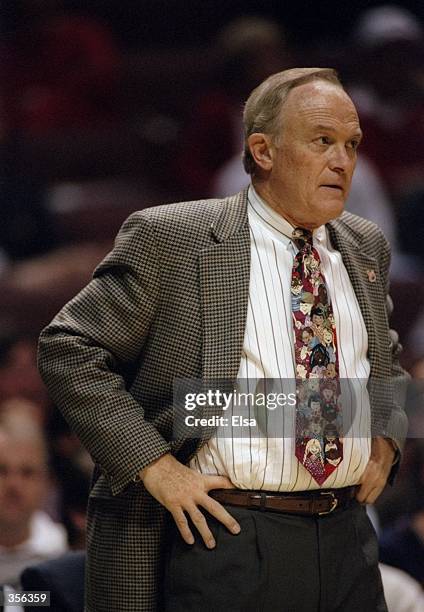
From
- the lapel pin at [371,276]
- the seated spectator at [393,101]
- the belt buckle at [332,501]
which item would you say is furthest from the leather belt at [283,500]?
the seated spectator at [393,101]

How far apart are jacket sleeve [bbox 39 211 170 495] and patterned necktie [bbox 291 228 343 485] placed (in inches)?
9.5

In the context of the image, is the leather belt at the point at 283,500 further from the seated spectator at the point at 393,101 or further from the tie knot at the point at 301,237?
the seated spectator at the point at 393,101

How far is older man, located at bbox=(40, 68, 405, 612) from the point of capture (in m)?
1.74

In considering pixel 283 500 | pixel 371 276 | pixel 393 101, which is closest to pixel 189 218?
pixel 371 276

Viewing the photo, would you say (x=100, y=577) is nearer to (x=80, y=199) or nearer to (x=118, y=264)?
(x=118, y=264)

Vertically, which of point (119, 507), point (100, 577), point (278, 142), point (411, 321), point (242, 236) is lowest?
point (100, 577)

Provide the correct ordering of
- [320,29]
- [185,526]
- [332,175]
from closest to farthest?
[185,526] → [332,175] → [320,29]

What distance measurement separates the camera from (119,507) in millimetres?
1818

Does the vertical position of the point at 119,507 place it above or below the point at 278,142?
below

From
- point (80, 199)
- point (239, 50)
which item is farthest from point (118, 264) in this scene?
point (239, 50)

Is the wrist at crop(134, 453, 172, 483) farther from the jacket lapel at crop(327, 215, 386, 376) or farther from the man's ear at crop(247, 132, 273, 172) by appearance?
the man's ear at crop(247, 132, 273, 172)

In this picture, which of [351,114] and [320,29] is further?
[320,29]

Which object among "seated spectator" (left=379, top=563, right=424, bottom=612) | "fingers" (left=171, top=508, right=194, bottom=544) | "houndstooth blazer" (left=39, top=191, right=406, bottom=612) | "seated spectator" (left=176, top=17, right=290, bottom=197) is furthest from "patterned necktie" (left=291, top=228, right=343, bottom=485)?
"seated spectator" (left=176, top=17, right=290, bottom=197)

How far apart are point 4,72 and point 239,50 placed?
2.08 feet
